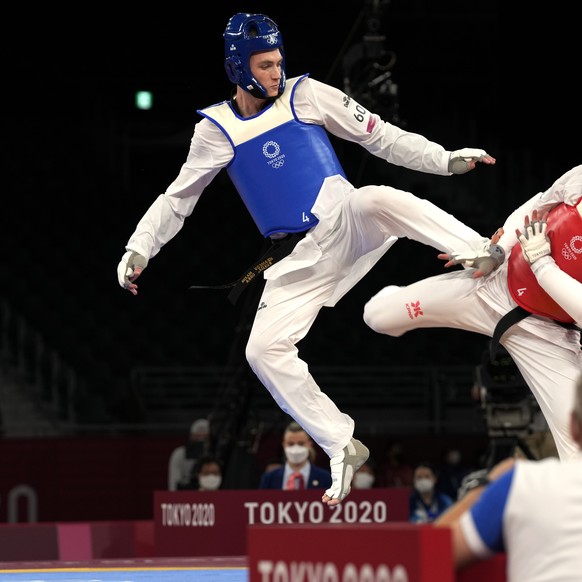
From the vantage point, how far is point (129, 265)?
5828 mm

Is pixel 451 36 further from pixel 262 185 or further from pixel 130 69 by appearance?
pixel 262 185

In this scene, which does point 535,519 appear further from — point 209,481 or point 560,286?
point 209,481

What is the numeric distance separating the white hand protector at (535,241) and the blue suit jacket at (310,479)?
3.96 meters

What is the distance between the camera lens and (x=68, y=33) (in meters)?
17.3

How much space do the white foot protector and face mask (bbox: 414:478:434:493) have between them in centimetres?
471

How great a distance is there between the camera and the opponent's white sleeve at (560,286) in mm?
4938

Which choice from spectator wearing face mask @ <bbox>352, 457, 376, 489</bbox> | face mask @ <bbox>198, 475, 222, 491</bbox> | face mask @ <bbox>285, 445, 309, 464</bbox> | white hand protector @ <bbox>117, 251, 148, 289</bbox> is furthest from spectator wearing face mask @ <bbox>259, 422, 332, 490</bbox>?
white hand protector @ <bbox>117, 251, 148, 289</bbox>

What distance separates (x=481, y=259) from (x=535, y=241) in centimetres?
25

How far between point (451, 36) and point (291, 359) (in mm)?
14041

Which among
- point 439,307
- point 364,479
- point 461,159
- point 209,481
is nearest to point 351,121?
point 461,159

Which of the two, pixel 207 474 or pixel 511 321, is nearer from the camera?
pixel 511 321

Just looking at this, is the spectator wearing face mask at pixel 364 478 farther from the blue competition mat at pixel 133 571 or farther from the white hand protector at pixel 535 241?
the white hand protector at pixel 535 241

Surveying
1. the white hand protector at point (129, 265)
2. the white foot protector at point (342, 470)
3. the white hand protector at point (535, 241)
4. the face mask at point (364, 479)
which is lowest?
the face mask at point (364, 479)

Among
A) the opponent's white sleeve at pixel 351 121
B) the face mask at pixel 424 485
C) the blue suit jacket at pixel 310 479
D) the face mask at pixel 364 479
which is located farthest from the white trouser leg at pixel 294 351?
the face mask at pixel 424 485
